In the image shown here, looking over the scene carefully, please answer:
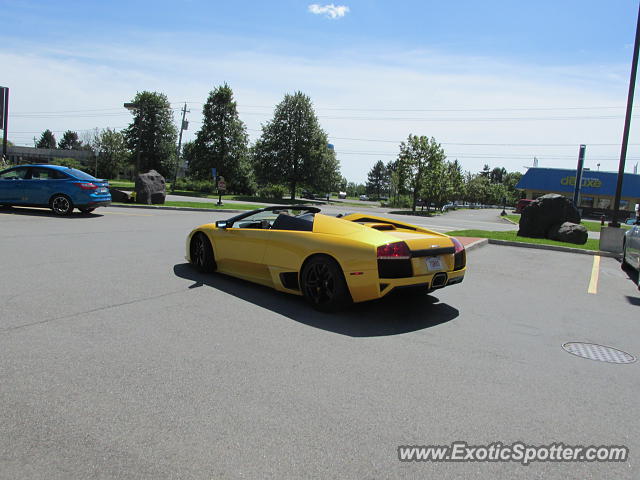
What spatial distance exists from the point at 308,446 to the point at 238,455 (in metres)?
0.40

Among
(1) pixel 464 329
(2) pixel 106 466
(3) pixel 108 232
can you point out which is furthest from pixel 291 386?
(3) pixel 108 232

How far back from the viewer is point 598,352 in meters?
4.78

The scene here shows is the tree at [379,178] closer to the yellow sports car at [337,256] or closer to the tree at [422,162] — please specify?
the tree at [422,162]

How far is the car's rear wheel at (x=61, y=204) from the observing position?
1448 cm

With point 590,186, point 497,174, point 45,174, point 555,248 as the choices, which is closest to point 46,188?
point 45,174

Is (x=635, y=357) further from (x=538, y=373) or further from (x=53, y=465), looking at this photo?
(x=53, y=465)

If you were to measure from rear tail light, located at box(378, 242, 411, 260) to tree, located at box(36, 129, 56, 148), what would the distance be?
545ft

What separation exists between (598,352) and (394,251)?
7.59ft

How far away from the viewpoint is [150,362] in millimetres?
3729

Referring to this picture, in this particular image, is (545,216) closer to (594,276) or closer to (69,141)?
(594,276)

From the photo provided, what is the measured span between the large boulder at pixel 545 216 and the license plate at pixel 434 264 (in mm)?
12849

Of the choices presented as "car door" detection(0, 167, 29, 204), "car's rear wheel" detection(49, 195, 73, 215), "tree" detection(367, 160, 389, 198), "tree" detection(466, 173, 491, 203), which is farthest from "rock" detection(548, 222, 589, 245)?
"tree" detection(367, 160, 389, 198)

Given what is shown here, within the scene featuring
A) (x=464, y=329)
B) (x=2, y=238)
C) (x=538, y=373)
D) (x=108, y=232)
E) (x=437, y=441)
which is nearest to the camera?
(x=437, y=441)

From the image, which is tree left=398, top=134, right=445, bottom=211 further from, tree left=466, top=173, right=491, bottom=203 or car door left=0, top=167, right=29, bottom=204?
tree left=466, top=173, right=491, bottom=203
